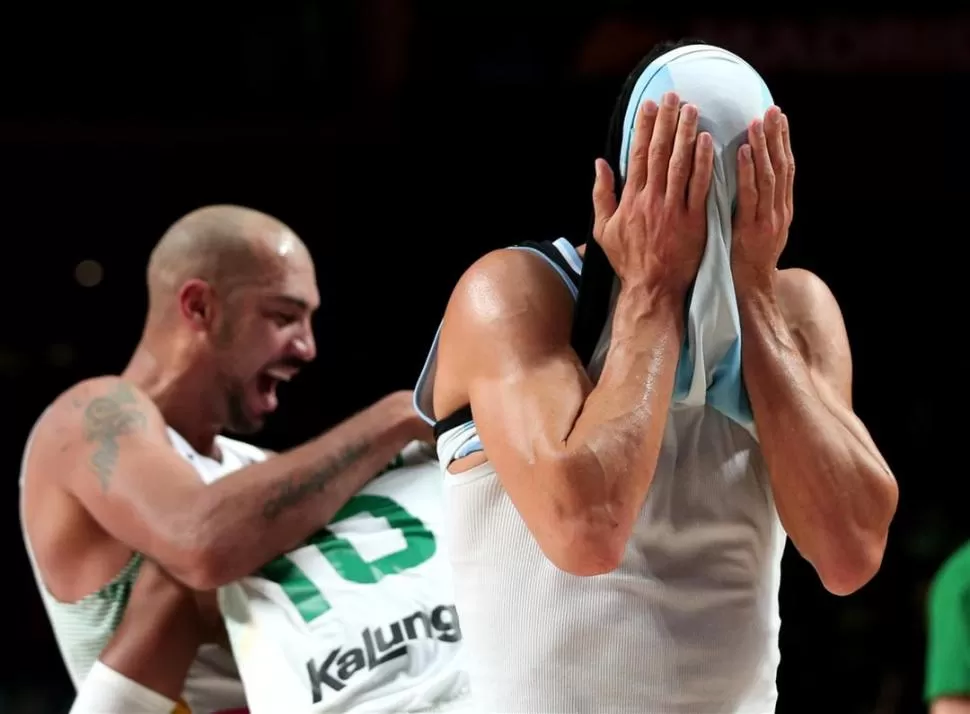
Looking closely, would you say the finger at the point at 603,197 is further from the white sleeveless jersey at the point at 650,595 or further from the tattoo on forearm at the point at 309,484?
the tattoo on forearm at the point at 309,484

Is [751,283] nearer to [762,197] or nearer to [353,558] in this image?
[762,197]

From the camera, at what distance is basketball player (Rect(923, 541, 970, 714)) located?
67.2 inches

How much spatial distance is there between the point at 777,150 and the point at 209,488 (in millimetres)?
1087

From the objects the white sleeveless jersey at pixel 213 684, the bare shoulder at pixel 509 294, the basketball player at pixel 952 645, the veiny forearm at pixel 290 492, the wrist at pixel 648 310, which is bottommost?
the white sleeveless jersey at pixel 213 684

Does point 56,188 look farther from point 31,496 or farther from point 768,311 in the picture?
point 768,311

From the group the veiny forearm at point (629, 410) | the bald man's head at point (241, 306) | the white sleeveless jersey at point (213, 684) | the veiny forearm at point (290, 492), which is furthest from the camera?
the bald man's head at point (241, 306)

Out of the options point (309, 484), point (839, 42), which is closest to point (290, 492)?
point (309, 484)

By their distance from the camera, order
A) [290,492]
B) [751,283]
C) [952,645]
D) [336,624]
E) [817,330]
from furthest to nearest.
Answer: [290,492], [336,624], [952,645], [817,330], [751,283]

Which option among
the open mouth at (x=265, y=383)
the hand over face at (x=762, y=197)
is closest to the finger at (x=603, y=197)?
the hand over face at (x=762, y=197)

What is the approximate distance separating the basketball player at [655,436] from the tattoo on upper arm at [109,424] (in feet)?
2.85

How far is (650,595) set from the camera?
143cm

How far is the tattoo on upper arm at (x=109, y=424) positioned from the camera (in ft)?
7.14

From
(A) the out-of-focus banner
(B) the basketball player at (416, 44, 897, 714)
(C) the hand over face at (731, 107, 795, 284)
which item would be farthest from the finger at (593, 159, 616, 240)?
(A) the out-of-focus banner

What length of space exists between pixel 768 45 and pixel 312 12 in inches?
70.8
